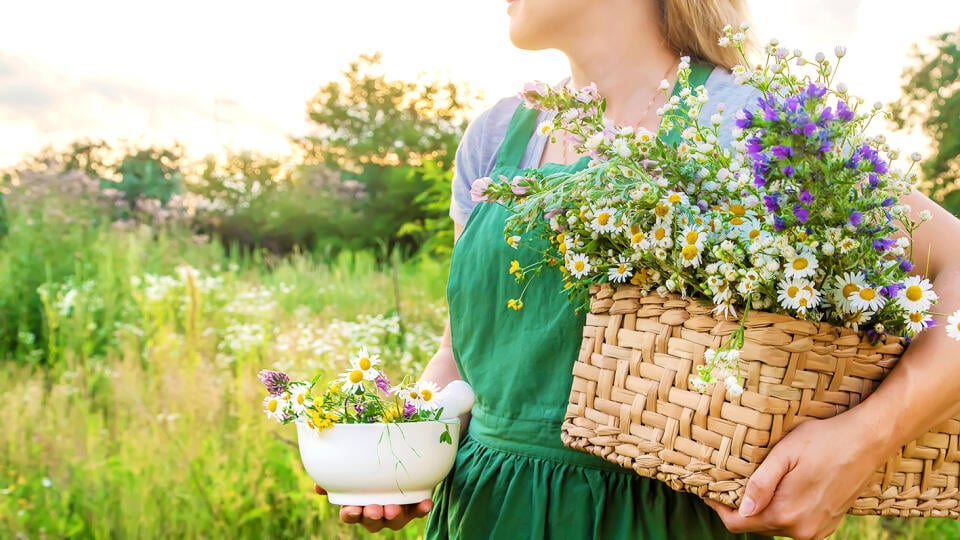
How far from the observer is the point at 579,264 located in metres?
1.13

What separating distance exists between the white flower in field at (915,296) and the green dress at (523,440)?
1.52 feet

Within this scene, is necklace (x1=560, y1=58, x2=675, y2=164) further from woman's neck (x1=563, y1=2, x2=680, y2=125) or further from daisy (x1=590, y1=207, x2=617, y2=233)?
daisy (x1=590, y1=207, x2=617, y2=233)

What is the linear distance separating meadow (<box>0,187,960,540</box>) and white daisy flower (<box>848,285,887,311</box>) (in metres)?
2.02

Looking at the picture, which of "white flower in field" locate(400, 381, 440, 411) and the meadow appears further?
the meadow

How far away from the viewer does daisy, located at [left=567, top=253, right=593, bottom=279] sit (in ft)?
3.68

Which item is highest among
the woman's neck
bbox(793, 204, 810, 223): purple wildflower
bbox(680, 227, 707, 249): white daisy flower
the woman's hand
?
the woman's neck

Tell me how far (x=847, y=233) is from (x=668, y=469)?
1.13 feet

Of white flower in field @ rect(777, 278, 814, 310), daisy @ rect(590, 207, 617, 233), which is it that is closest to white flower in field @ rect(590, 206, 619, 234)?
daisy @ rect(590, 207, 617, 233)

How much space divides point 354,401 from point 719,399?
0.53m

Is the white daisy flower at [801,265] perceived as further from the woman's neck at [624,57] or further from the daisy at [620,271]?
the woman's neck at [624,57]

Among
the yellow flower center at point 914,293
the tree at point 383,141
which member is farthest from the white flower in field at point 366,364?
the tree at point 383,141

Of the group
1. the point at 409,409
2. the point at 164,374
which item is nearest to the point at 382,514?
the point at 409,409

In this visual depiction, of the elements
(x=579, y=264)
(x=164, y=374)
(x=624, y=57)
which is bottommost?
(x=164, y=374)

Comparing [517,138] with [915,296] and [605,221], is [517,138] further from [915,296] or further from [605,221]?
[915,296]
